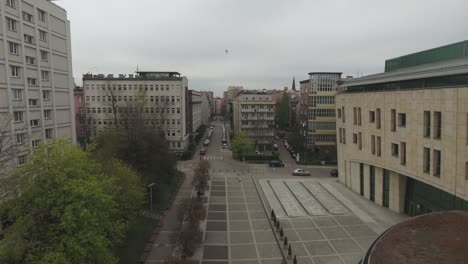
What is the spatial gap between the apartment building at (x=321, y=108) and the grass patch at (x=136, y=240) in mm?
44762

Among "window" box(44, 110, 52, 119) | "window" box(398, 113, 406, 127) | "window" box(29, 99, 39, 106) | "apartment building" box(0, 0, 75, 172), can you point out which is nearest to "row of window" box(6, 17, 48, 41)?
"apartment building" box(0, 0, 75, 172)

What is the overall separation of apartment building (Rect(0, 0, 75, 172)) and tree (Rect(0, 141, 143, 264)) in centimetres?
896

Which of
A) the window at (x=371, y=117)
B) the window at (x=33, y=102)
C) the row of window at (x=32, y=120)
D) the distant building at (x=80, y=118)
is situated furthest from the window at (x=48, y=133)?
the distant building at (x=80, y=118)

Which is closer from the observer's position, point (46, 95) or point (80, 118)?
point (46, 95)

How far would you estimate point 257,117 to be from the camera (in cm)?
7288

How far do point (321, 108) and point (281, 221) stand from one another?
132 ft

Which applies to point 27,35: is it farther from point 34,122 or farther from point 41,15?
point 34,122

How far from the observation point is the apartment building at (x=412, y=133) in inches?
888

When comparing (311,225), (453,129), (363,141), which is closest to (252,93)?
(363,141)

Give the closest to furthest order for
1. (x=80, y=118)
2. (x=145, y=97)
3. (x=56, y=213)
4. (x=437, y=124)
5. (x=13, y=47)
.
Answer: (x=56, y=213) → (x=437, y=124) → (x=13, y=47) → (x=145, y=97) → (x=80, y=118)

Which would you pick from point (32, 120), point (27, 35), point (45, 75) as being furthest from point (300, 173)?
point (27, 35)

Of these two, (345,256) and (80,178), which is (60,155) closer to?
(80,178)

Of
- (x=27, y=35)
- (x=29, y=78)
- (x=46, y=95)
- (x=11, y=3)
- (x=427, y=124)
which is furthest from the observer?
(x=46, y=95)

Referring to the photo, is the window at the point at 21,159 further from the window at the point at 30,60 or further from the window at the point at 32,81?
the window at the point at 30,60
